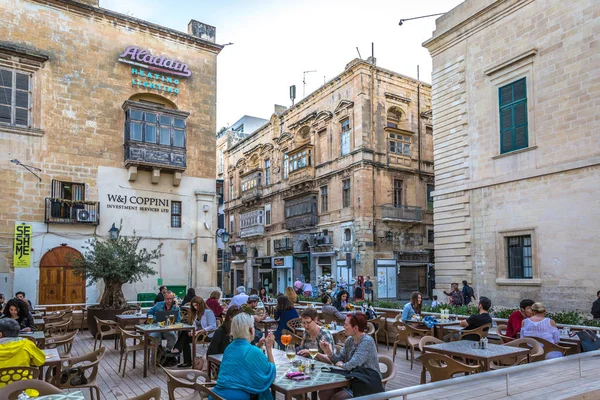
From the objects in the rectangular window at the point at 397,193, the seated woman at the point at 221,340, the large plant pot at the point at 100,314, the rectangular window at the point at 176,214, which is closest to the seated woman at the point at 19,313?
the large plant pot at the point at 100,314

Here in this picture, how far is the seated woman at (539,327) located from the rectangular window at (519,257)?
8.88m

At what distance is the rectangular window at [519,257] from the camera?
1563 cm

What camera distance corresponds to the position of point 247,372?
4.16 metres

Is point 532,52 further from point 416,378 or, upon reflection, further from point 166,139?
point 166,139

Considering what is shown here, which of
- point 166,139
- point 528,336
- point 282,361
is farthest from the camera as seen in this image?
point 166,139

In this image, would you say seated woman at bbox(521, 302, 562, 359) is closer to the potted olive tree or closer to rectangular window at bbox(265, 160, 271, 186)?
the potted olive tree

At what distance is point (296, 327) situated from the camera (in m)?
9.00

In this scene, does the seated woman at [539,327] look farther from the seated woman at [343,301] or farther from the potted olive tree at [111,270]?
the potted olive tree at [111,270]

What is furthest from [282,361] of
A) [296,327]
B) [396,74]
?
[396,74]

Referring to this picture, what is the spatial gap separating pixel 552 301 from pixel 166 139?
54.5 ft

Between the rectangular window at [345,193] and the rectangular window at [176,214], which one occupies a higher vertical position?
the rectangular window at [345,193]

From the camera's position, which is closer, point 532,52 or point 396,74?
point 532,52

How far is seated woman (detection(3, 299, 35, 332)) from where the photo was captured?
8758 millimetres

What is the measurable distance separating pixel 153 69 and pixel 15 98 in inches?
230
